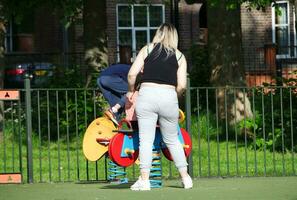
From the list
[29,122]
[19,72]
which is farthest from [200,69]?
[29,122]

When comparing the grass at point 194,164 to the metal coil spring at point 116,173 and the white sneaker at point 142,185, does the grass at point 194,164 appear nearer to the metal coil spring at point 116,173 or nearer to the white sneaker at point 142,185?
the metal coil spring at point 116,173

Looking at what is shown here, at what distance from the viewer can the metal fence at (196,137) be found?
41.9 ft

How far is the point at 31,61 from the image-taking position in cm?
2892

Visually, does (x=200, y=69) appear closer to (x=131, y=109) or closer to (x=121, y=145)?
(x=131, y=109)

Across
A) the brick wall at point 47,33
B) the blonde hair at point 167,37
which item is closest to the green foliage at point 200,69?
the blonde hair at point 167,37

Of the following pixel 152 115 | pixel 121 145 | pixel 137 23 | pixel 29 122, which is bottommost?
pixel 121 145

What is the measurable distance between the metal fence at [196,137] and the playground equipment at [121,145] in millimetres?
932

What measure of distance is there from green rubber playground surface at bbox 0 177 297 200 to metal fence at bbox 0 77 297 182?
0.56 meters

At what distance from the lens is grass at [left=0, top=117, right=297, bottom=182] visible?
13078mm

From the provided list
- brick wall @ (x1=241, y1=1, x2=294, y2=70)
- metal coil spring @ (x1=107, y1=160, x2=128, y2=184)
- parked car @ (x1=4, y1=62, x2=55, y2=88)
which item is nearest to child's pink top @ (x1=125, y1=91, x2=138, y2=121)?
metal coil spring @ (x1=107, y1=160, x2=128, y2=184)

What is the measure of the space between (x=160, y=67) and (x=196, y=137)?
17.3 ft

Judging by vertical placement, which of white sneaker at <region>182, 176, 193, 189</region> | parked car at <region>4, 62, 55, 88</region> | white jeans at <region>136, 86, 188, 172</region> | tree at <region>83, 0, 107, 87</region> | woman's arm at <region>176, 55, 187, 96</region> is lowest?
white sneaker at <region>182, 176, 193, 189</region>

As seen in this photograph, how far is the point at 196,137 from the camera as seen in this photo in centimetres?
1553

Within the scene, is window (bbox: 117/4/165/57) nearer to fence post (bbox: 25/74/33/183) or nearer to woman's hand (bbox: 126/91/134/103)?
fence post (bbox: 25/74/33/183)
